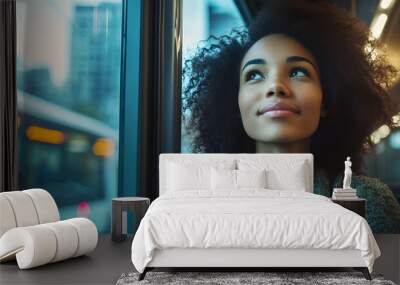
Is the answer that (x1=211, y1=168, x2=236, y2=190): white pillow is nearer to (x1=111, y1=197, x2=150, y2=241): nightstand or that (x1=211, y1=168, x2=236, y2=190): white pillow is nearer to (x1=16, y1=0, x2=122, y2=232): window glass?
(x1=111, y1=197, x2=150, y2=241): nightstand

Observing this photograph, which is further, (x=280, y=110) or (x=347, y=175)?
(x=280, y=110)

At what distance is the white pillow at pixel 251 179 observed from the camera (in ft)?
17.3

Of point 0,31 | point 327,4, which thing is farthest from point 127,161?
point 327,4

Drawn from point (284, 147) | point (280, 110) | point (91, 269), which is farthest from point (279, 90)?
point (91, 269)

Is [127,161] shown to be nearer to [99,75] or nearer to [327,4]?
[99,75]

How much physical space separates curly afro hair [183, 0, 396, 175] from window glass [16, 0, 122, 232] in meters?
0.97

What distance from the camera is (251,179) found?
208 inches

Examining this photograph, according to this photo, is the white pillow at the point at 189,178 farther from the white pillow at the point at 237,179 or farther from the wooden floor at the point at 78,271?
the wooden floor at the point at 78,271

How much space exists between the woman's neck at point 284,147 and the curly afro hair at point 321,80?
0.07 m

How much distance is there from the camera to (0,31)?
17.0 ft

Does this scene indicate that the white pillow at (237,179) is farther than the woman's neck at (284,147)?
No

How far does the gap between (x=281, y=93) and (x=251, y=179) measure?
4.41 ft

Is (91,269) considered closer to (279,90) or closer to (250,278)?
(250,278)

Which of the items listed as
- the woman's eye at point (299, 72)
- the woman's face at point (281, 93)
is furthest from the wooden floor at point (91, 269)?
the woman's eye at point (299, 72)
